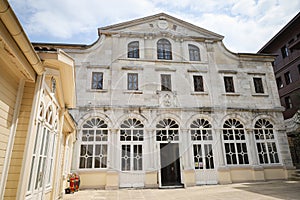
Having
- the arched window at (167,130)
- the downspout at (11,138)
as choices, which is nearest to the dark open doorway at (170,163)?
the arched window at (167,130)

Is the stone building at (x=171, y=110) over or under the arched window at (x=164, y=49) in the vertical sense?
under

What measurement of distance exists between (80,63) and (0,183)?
922 centimetres

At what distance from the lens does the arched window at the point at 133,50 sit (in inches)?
473

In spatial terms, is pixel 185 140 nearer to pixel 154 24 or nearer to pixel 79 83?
pixel 79 83

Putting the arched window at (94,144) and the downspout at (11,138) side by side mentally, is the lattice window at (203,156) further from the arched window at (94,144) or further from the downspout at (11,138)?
the downspout at (11,138)

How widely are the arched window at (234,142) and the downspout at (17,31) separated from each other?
402 inches

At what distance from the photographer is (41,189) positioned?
4.48m

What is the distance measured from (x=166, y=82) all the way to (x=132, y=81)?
1.99 meters

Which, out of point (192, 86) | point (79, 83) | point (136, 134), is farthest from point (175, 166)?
point (79, 83)

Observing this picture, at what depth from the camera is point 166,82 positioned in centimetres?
1165

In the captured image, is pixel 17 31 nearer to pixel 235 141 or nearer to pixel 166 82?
pixel 166 82

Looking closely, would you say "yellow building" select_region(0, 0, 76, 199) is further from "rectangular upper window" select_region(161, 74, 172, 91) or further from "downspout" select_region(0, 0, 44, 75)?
"rectangular upper window" select_region(161, 74, 172, 91)

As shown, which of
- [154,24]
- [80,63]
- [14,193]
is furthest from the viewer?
[154,24]

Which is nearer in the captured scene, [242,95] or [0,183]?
[0,183]
